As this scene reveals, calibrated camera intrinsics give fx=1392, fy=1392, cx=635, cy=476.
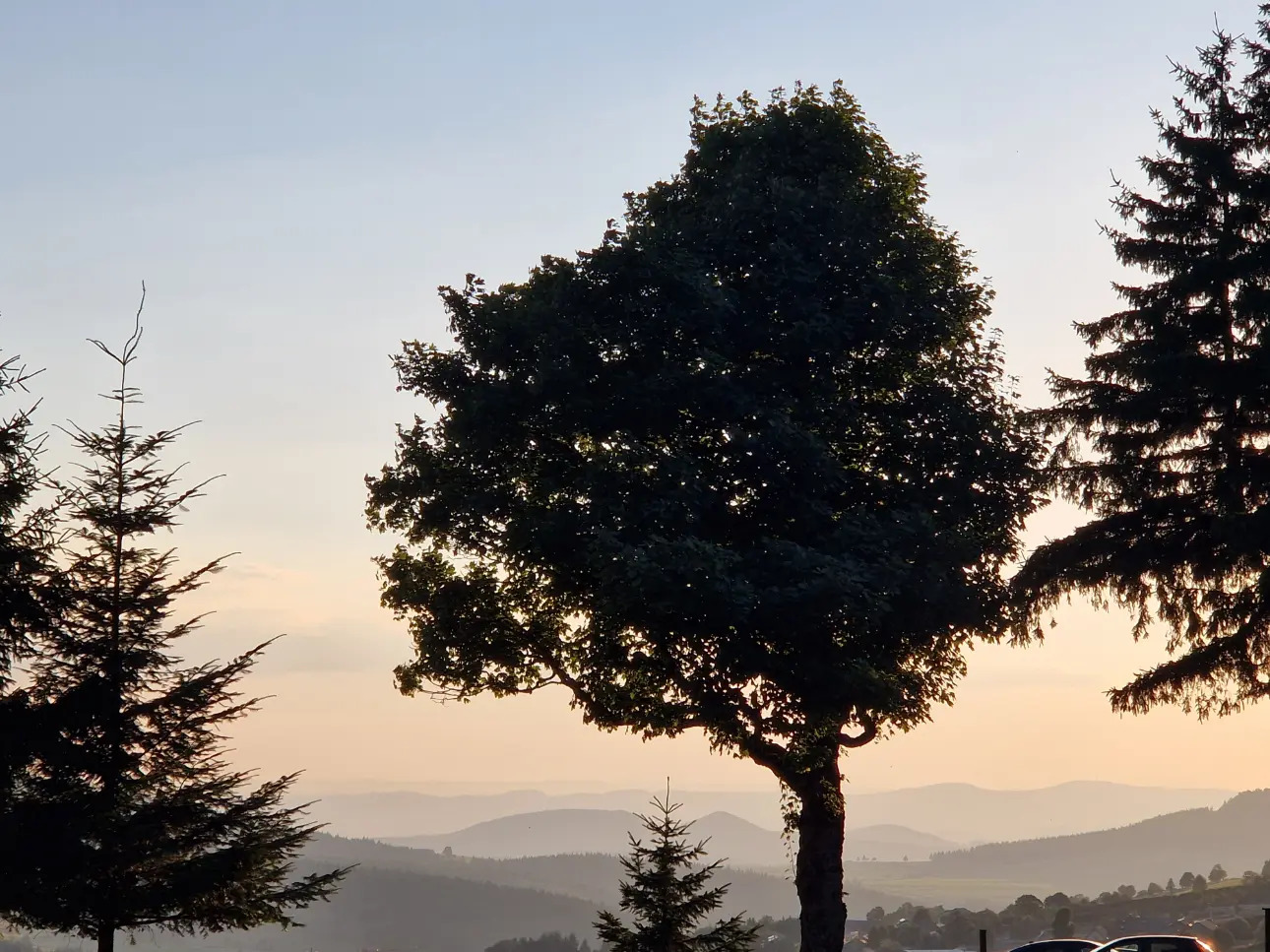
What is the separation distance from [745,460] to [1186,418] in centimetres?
931

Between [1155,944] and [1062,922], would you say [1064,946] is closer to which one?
[1155,944]

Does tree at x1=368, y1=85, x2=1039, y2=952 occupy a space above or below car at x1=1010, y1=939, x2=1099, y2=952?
above

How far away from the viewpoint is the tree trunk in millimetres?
28484

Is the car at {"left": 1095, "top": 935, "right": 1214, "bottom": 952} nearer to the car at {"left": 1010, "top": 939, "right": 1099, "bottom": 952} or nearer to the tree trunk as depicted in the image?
the car at {"left": 1010, "top": 939, "right": 1099, "bottom": 952}

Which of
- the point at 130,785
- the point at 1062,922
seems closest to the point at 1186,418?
the point at 130,785

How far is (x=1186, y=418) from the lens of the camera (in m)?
28.9

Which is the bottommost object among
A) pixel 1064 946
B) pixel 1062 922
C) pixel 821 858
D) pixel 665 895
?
pixel 1062 922

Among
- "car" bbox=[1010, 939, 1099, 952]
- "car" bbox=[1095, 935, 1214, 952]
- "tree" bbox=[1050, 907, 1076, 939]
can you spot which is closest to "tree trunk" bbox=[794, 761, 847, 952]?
"car" bbox=[1095, 935, 1214, 952]

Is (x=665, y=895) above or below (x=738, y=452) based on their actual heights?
below

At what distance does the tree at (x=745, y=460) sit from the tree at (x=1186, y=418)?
1.70 metres

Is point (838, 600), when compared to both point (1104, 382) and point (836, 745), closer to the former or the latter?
point (836, 745)

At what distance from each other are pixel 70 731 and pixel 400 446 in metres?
9.50

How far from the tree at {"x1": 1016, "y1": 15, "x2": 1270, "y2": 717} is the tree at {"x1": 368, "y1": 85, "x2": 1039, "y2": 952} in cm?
170

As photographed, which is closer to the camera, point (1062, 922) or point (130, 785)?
point (130, 785)
